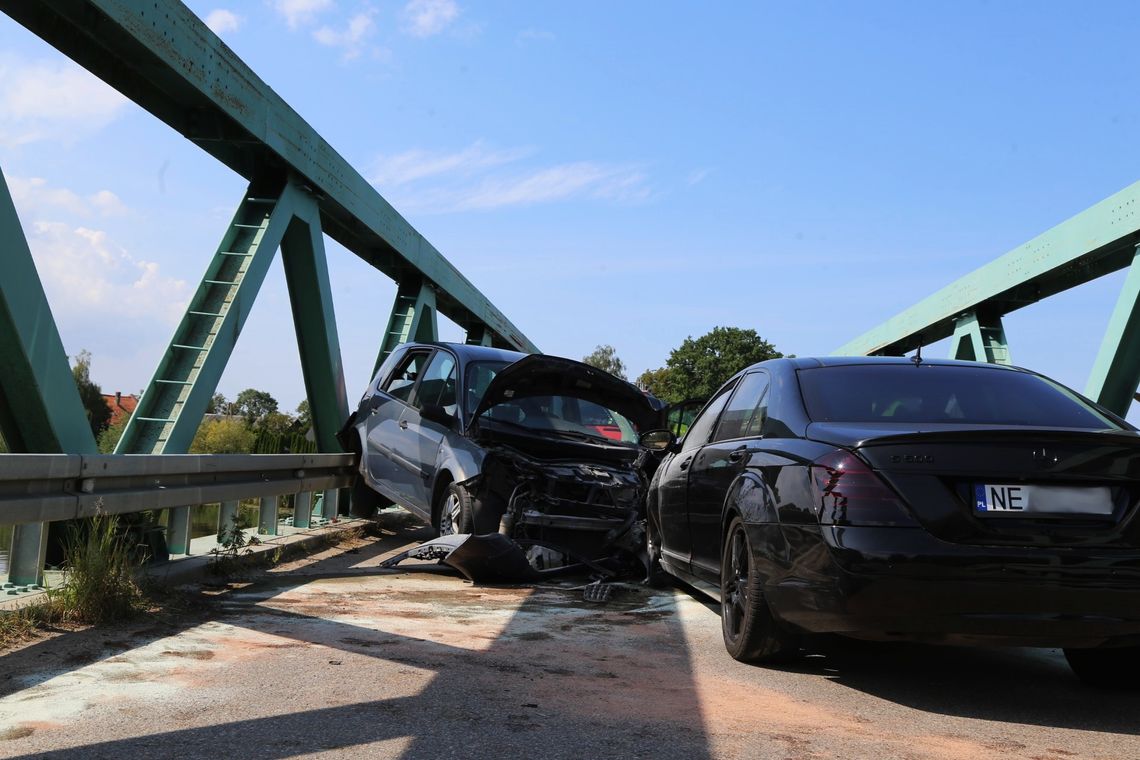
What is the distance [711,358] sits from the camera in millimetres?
86188

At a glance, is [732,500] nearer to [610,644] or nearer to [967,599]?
[610,644]

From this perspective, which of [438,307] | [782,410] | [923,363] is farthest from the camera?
[438,307]

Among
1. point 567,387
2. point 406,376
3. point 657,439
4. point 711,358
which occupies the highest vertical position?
point 711,358

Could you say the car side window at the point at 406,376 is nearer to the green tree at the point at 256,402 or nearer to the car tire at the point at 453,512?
the car tire at the point at 453,512

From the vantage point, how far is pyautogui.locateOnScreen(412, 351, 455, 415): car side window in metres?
10.2

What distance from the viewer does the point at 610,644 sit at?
562 cm

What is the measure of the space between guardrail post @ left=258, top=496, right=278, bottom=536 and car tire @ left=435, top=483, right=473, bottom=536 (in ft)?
4.62

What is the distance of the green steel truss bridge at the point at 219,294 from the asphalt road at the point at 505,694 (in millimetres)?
923

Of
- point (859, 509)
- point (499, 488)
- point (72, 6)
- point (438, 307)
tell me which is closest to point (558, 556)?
point (499, 488)

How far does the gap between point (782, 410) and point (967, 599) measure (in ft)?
4.60

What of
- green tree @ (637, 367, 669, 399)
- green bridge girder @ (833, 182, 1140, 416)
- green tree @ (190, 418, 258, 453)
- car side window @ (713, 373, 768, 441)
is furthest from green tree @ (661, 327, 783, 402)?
car side window @ (713, 373, 768, 441)

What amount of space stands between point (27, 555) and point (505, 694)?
122 inches

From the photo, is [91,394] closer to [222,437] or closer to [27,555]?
[222,437]

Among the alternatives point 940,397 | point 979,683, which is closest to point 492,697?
point 979,683
